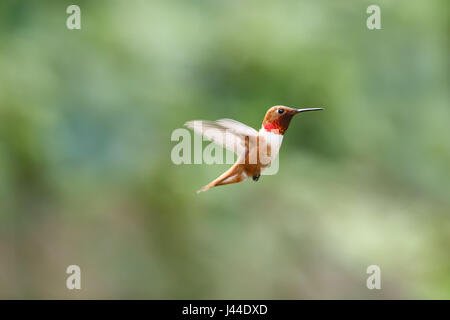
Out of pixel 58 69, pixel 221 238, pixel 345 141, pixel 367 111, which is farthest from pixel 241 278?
pixel 58 69

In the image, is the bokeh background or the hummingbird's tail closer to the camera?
the hummingbird's tail

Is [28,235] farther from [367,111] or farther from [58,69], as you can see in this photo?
[367,111]

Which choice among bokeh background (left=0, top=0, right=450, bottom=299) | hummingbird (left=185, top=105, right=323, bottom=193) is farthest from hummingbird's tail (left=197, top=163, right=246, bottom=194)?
bokeh background (left=0, top=0, right=450, bottom=299)

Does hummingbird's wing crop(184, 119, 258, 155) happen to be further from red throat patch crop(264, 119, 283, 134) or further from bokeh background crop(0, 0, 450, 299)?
bokeh background crop(0, 0, 450, 299)

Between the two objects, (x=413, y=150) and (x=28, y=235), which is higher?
(x=413, y=150)

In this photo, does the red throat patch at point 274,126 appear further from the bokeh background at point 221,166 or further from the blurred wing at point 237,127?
the bokeh background at point 221,166
